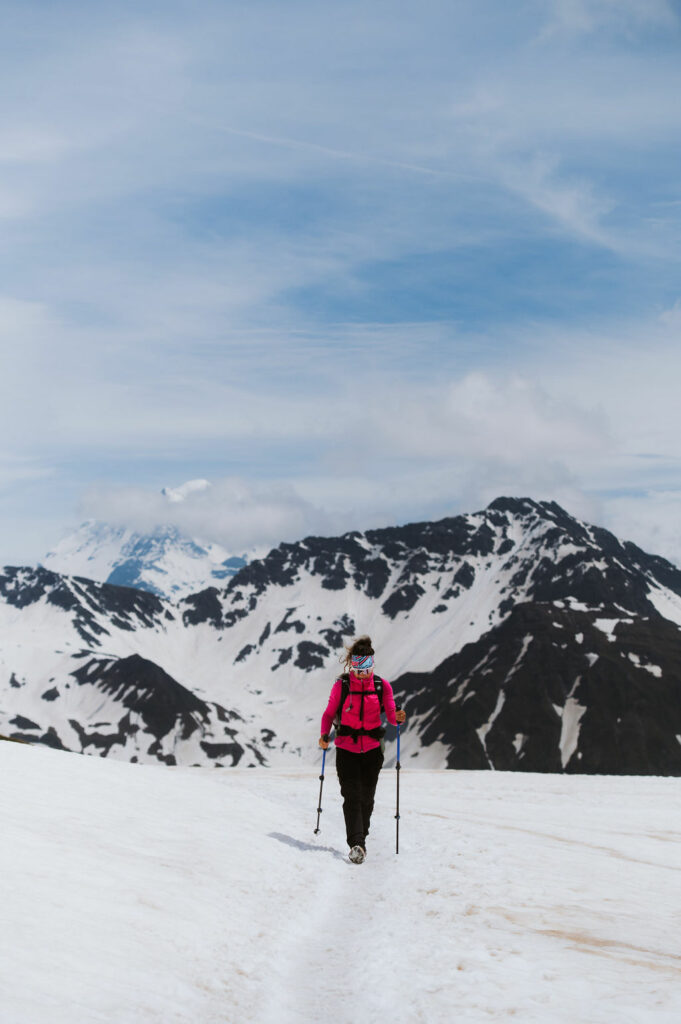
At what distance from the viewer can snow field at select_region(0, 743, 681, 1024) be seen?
622 cm

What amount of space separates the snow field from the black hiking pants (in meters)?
0.58

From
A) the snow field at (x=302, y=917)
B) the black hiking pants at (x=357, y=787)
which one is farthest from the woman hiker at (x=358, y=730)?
the snow field at (x=302, y=917)

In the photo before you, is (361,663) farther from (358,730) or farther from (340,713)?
(358,730)

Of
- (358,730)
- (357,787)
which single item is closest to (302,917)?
(357,787)

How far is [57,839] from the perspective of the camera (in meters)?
10.6

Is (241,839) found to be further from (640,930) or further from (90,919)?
(640,930)

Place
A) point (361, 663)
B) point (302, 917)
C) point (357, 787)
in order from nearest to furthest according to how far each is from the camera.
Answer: point (302, 917) → point (357, 787) → point (361, 663)

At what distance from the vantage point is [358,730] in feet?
45.2

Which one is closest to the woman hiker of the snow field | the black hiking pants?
the black hiking pants

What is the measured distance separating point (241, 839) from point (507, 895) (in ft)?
16.8

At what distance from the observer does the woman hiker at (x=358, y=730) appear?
13742 mm

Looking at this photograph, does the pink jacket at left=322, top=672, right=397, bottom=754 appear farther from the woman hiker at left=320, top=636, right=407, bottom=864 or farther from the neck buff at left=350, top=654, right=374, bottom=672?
the neck buff at left=350, top=654, right=374, bottom=672

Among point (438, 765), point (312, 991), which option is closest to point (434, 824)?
point (312, 991)

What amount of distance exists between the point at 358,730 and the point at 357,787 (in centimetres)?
105
